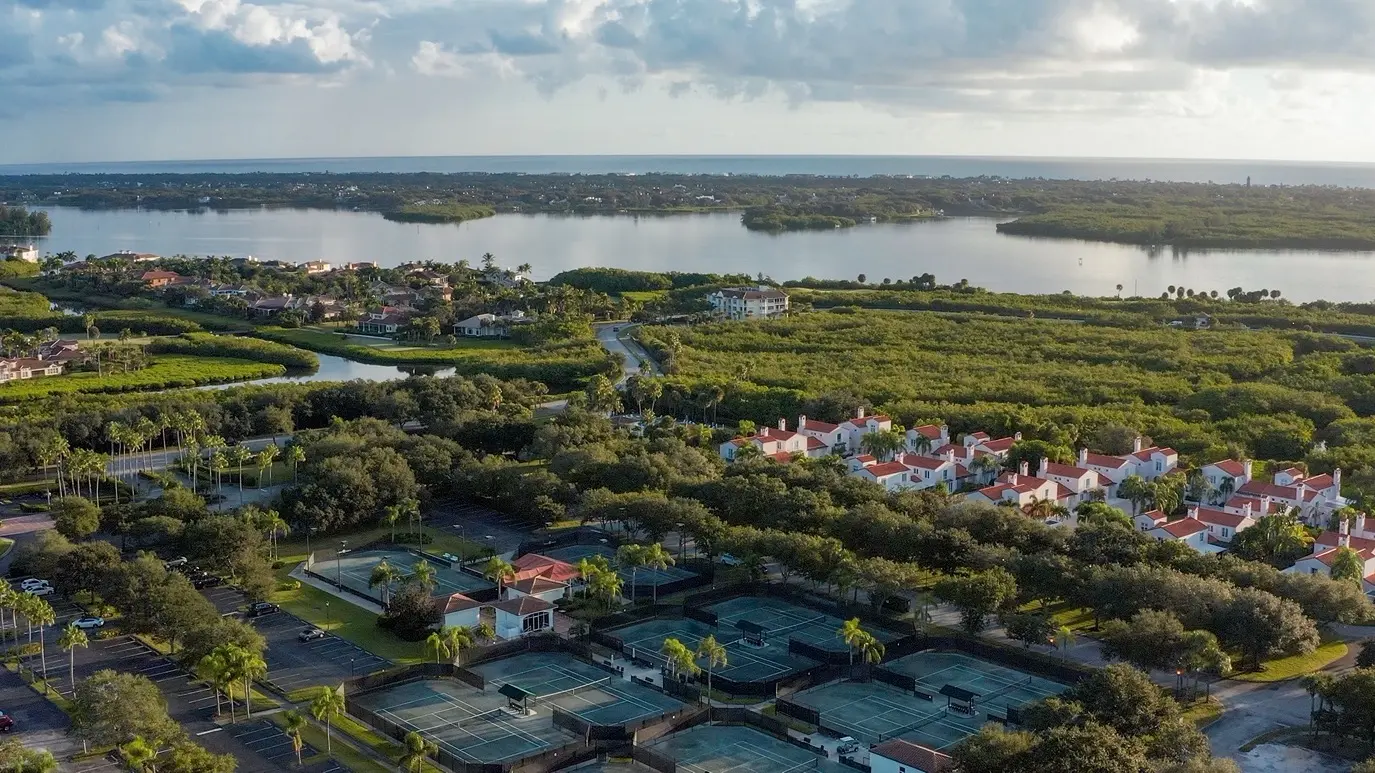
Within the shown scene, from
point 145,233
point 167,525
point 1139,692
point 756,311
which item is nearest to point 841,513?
point 1139,692

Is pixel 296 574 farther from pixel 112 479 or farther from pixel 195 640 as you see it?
pixel 112 479

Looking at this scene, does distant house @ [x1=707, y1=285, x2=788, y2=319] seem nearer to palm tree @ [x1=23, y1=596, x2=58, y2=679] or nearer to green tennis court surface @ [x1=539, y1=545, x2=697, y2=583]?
green tennis court surface @ [x1=539, y1=545, x2=697, y2=583]

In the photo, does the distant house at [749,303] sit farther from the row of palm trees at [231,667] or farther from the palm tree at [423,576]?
the row of palm trees at [231,667]

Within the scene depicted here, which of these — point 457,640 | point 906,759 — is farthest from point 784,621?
point 906,759

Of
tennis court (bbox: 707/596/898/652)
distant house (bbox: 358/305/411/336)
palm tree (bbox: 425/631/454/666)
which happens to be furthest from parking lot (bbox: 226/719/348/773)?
distant house (bbox: 358/305/411/336)

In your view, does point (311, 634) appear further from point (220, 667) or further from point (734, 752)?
point (734, 752)

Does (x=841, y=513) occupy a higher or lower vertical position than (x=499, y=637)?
higher
